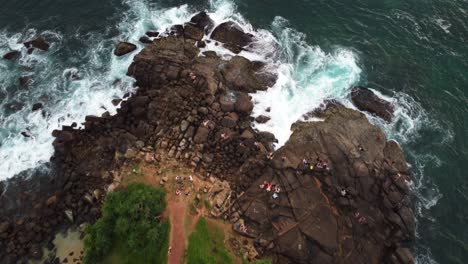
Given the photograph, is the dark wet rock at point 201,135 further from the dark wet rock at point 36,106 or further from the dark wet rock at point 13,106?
the dark wet rock at point 13,106

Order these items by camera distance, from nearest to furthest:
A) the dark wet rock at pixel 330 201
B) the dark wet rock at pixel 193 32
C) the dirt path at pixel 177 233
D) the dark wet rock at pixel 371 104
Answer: the dirt path at pixel 177 233 → the dark wet rock at pixel 330 201 → the dark wet rock at pixel 371 104 → the dark wet rock at pixel 193 32

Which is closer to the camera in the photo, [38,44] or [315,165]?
[315,165]

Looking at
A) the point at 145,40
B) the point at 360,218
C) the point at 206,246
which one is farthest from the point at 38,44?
the point at 360,218

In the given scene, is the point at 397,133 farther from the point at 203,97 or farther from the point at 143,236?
the point at 143,236

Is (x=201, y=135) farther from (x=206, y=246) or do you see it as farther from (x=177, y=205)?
(x=206, y=246)

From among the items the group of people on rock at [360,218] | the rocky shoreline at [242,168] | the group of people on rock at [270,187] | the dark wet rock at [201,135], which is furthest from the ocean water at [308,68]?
the dark wet rock at [201,135]

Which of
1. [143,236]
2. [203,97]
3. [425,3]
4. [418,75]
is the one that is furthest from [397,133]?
[143,236]
